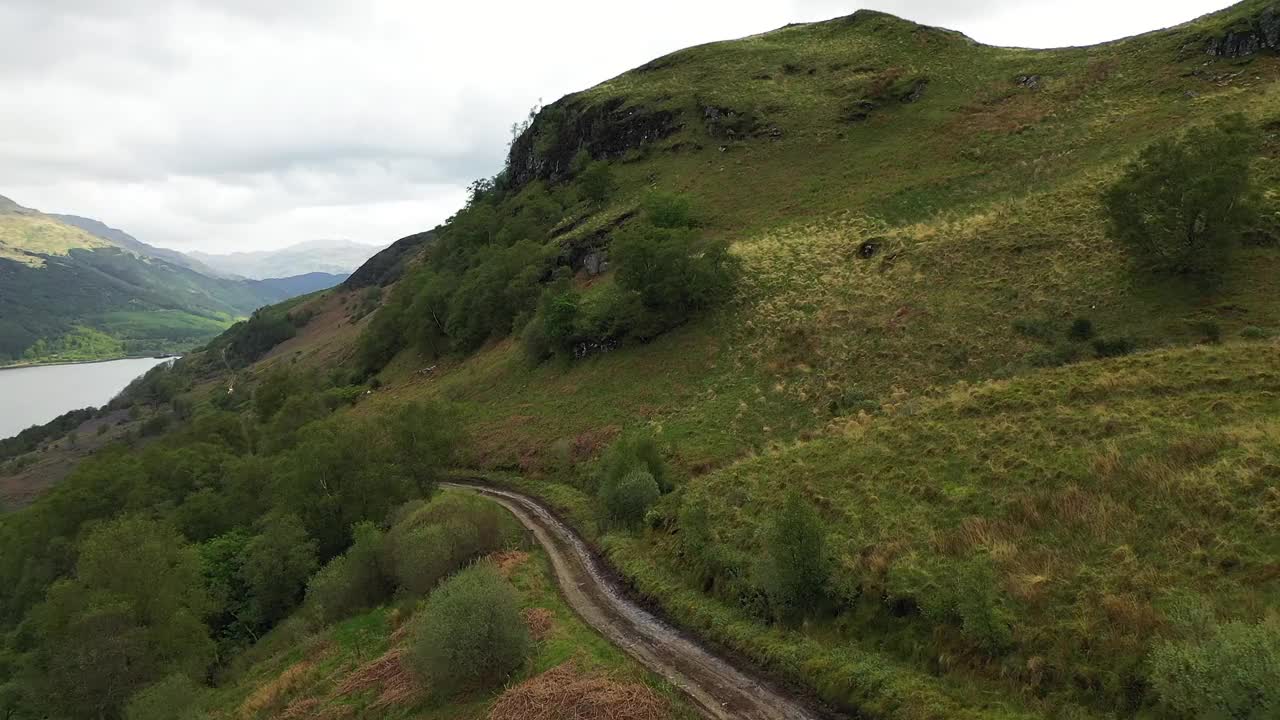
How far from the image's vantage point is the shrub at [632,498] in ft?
103

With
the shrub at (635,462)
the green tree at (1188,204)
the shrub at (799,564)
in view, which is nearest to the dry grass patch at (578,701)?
the shrub at (799,564)

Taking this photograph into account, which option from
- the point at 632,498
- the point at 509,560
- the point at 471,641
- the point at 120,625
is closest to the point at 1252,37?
the point at 632,498

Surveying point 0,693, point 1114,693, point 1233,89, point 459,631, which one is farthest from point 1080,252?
point 0,693

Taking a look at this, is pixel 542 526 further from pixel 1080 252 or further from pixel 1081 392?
pixel 1080 252

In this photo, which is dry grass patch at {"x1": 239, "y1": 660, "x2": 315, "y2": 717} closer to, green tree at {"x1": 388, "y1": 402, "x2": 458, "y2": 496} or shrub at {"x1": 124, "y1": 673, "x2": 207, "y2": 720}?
shrub at {"x1": 124, "y1": 673, "x2": 207, "y2": 720}

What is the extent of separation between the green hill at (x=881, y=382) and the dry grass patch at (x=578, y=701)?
13.3 ft

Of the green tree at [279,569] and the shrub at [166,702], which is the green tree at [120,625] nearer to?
the green tree at [279,569]

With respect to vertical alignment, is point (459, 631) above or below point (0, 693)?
above

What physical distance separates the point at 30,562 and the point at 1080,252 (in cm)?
8737

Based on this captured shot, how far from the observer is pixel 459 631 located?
62.1 feet

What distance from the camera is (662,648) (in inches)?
797

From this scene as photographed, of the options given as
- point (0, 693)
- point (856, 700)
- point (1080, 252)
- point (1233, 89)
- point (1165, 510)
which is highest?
point (1233, 89)

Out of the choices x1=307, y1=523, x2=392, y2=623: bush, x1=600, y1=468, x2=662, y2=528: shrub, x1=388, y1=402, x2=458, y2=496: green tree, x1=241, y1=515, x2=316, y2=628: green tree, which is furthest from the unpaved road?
x1=241, y1=515, x2=316, y2=628: green tree

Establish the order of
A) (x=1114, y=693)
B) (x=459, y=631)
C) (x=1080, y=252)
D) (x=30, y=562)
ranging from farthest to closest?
(x=30, y=562)
(x=1080, y=252)
(x=459, y=631)
(x=1114, y=693)
